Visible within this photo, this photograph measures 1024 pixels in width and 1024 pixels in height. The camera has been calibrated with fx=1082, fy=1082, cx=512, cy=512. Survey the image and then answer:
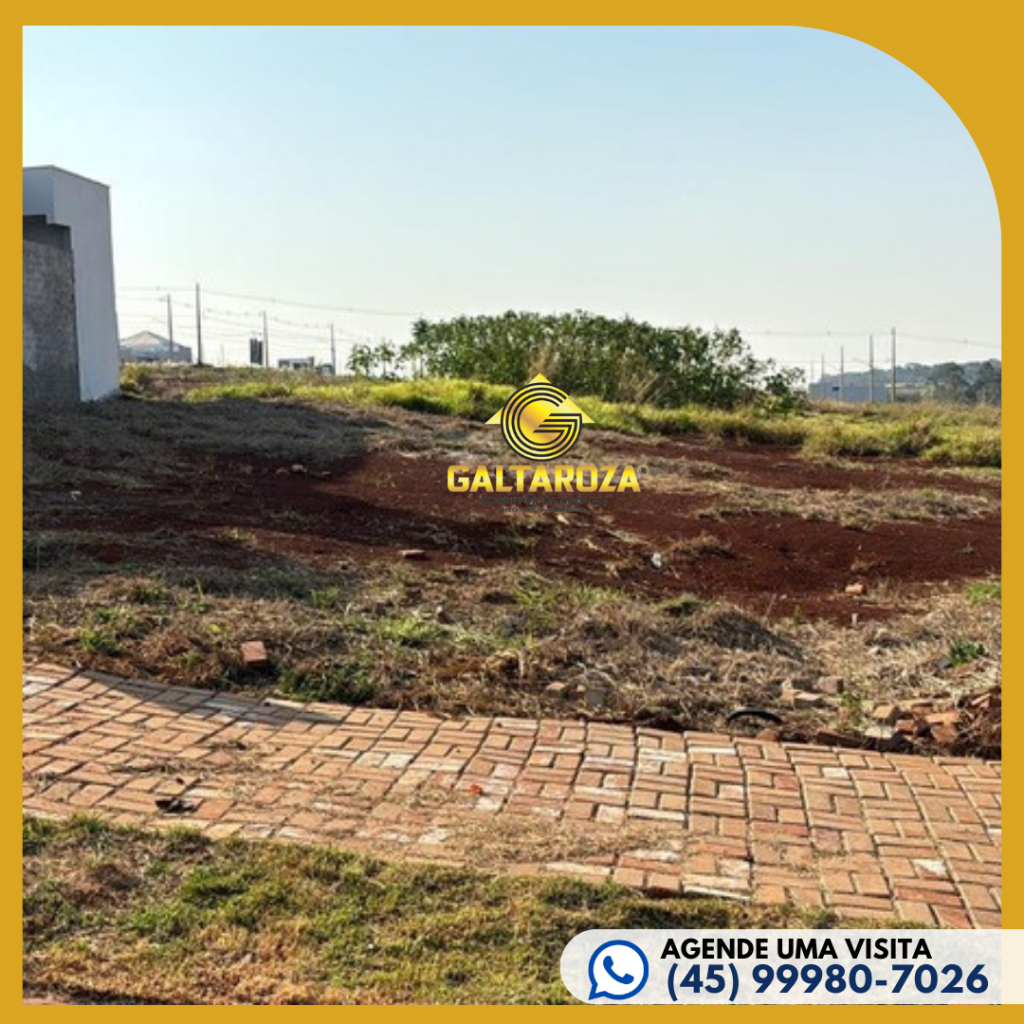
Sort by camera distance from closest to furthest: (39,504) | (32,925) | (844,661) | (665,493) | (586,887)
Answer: (32,925)
(586,887)
(844,661)
(39,504)
(665,493)

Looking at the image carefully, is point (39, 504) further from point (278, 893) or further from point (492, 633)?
point (278, 893)

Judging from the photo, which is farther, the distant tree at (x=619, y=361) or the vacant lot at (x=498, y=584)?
the distant tree at (x=619, y=361)

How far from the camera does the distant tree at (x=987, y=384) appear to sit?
25.4 meters

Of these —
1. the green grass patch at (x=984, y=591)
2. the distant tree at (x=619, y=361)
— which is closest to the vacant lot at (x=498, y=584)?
the green grass patch at (x=984, y=591)

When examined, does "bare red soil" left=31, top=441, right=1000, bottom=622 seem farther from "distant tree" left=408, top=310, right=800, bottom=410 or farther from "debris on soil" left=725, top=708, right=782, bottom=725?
"distant tree" left=408, top=310, right=800, bottom=410

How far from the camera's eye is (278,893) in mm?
2842

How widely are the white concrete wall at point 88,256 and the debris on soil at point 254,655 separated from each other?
1330 centimetres

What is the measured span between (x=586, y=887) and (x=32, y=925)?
1419 mm

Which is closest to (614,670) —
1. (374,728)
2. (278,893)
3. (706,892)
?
(374,728)

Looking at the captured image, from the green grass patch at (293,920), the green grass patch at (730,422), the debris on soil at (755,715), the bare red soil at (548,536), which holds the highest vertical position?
the green grass patch at (730,422)

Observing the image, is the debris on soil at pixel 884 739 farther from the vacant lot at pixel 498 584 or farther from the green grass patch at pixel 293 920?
the green grass patch at pixel 293 920

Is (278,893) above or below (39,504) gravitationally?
below

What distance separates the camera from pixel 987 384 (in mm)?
29031

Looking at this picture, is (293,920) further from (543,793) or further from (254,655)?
(254,655)
